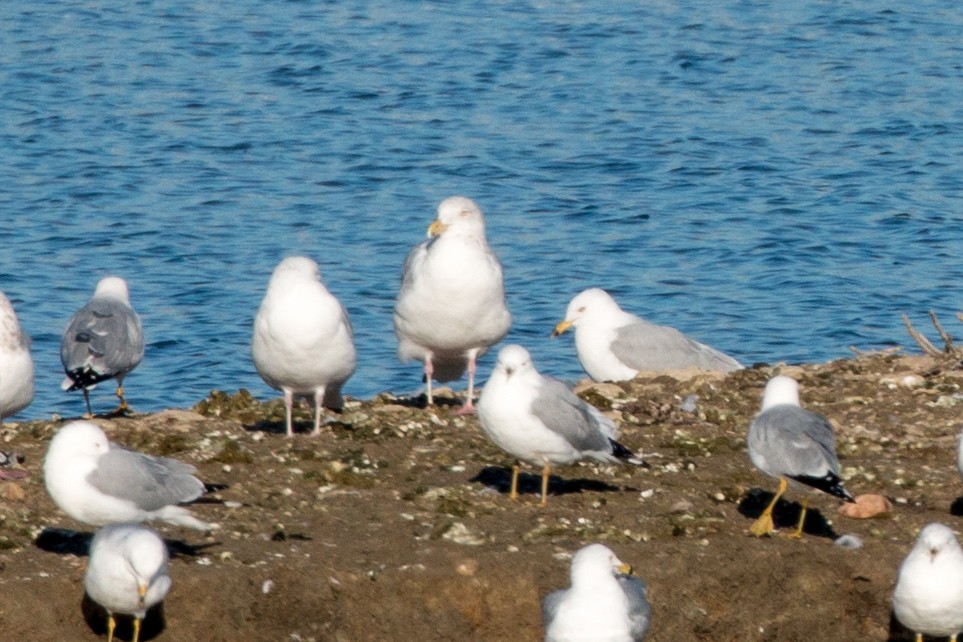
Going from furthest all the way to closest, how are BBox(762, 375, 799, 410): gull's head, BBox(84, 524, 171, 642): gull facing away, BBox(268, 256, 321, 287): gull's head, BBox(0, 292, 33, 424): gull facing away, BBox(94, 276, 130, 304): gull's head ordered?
BBox(94, 276, 130, 304): gull's head → BBox(268, 256, 321, 287): gull's head → BBox(0, 292, 33, 424): gull facing away → BBox(762, 375, 799, 410): gull's head → BBox(84, 524, 171, 642): gull facing away

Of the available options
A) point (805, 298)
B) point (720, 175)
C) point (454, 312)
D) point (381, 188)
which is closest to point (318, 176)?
point (381, 188)

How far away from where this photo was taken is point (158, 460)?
805cm

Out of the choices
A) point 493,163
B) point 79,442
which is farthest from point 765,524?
point 493,163

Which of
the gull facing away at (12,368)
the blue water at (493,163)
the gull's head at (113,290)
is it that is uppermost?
the gull facing away at (12,368)

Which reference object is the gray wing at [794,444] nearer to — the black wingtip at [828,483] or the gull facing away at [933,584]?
the black wingtip at [828,483]

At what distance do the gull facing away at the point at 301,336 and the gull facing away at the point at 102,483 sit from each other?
198 centimetres

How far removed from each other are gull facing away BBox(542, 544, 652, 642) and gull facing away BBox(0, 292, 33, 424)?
3337mm

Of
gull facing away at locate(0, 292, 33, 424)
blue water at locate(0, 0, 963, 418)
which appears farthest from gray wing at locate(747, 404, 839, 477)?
blue water at locate(0, 0, 963, 418)

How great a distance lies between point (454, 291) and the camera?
34.9 feet

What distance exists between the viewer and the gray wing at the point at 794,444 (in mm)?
8180

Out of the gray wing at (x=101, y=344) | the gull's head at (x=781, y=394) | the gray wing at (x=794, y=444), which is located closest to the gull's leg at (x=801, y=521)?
the gray wing at (x=794, y=444)

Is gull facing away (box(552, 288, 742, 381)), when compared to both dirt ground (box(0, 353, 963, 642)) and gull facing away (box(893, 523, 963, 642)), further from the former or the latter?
gull facing away (box(893, 523, 963, 642))

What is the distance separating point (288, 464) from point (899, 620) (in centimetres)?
323

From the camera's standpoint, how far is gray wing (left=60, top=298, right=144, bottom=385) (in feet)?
33.9
